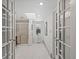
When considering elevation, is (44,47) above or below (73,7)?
below

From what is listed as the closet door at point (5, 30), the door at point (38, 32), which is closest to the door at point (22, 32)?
the door at point (38, 32)

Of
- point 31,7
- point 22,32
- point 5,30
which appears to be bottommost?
point 22,32

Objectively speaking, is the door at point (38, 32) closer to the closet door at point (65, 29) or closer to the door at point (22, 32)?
the door at point (22, 32)

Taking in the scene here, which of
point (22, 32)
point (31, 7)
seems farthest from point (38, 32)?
point (31, 7)

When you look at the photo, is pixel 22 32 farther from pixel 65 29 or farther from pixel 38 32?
pixel 65 29

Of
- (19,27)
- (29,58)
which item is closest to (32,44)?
(19,27)

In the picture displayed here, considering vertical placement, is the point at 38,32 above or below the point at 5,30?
below

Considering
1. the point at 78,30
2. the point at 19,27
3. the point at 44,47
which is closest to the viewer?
the point at 78,30

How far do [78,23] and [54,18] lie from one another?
340 cm

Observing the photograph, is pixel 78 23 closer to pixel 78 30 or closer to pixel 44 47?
pixel 78 30

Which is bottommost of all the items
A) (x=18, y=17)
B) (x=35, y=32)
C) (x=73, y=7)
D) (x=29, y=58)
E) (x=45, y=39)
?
(x=29, y=58)

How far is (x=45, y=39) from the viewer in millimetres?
6492

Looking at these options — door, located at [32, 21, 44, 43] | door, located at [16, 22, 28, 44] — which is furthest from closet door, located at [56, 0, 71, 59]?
door, located at [16, 22, 28, 44]

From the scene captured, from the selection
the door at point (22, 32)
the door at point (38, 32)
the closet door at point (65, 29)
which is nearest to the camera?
the closet door at point (65, 29)
